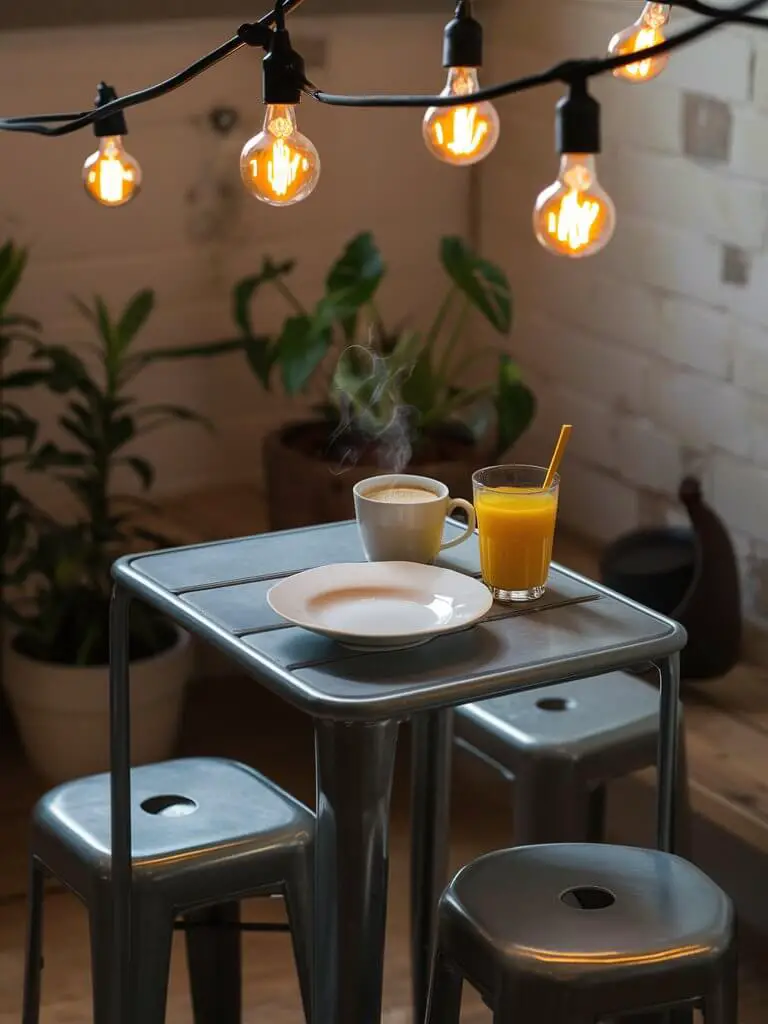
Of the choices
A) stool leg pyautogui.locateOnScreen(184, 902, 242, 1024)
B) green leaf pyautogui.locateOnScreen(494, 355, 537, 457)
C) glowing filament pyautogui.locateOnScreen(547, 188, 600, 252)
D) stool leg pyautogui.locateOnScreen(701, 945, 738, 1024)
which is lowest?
stool leg pyautogui.locateOnScreen(184, 902, 242, 1024)

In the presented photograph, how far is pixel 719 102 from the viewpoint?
3.21m

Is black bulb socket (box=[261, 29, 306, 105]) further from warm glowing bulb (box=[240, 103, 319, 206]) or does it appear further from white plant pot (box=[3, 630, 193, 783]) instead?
white plant pot (box=[3, 630, 193, 783])

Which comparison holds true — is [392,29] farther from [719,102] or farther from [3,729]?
[3,729]

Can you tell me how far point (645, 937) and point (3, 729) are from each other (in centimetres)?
212

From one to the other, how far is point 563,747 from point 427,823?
0.23m

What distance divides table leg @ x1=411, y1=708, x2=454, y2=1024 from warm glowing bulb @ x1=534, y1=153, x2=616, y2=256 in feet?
3.00

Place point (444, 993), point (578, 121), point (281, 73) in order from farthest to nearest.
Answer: point (444, 993) → point (281, 73) → point (578, 121)

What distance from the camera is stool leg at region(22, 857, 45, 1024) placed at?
A: 2.24 m

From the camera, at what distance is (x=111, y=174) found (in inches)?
78.5

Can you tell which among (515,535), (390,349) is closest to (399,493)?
(515,535)

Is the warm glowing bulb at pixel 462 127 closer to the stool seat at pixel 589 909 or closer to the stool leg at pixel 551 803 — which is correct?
the stool seat at pixel 589 909

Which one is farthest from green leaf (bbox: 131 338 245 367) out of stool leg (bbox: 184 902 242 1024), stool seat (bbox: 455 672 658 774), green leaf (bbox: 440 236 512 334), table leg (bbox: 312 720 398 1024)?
table leg (bbox: 312 720 398 1024)

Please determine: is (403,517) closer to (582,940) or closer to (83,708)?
(582,940)

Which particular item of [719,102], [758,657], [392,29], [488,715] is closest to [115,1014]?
[488,715]
